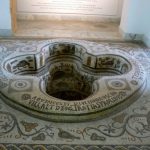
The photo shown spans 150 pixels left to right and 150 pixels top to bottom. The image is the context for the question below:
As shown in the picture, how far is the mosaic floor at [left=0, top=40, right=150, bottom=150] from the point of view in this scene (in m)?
1.61

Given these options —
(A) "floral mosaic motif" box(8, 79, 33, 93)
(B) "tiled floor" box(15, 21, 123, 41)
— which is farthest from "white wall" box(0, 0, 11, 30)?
(A) "floral mosaic motif" box(8, 79, 33, 93)

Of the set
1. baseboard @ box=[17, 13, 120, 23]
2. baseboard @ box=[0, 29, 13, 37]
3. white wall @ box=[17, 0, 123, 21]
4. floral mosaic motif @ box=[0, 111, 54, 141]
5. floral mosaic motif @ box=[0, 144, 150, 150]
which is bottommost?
floral mosaic motif @ box=[0, 144, 150, 150]

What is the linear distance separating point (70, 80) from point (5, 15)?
137cm

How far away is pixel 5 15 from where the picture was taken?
3.47 metres

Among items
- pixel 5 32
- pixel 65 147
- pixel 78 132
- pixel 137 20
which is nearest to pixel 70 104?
pixel 78 132

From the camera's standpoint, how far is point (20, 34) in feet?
12.1

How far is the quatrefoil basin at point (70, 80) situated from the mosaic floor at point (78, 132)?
0.06 meters

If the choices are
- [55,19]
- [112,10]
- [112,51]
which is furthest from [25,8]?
[112,51]

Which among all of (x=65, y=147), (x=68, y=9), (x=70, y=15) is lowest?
(x=65, y=147)

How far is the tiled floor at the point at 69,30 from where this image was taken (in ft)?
12.2

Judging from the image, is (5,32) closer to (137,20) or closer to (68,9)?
(68,9)

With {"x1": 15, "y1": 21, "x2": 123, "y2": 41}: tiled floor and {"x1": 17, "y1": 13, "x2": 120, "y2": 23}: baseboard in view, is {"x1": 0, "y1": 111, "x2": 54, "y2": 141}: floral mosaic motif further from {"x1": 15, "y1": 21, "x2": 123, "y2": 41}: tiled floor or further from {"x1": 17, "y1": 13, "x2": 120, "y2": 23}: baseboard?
{"x1": 17, "y1": 13, "x2": 120, "y2": 23}: baseboard

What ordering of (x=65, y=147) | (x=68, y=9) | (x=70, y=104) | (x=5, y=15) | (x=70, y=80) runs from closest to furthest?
(x=65, y=147)
(x=70, y=104)
(x=70, y=80)
(x=5, y=15)
(x=68, y=9)

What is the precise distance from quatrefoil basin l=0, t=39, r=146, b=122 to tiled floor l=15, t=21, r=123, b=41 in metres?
0.66
